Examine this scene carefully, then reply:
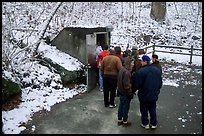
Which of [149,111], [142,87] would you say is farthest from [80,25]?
[149,111]

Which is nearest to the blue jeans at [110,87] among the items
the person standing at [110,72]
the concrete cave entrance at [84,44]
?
the person standing at [110,72]

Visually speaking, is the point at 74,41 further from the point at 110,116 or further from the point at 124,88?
the point at 124,88

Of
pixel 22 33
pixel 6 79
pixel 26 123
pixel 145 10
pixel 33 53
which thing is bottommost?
pixel 26 123

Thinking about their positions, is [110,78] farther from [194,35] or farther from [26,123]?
[194,35]

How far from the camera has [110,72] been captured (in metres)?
7.26

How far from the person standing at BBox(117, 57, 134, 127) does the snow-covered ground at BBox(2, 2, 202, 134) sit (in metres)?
2.28

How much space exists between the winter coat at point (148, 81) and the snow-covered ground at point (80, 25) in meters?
2.93

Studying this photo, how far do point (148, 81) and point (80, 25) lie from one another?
5.11m

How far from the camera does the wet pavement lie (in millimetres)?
6264

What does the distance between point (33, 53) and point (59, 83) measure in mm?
1537

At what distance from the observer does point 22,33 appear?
10789 millimetres

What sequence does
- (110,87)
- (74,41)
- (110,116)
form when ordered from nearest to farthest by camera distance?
(110,116) < (110,87) < (74,41)

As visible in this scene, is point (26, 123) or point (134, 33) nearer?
point (26, 123)

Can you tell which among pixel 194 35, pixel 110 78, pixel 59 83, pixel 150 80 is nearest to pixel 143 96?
pixel 150 80
